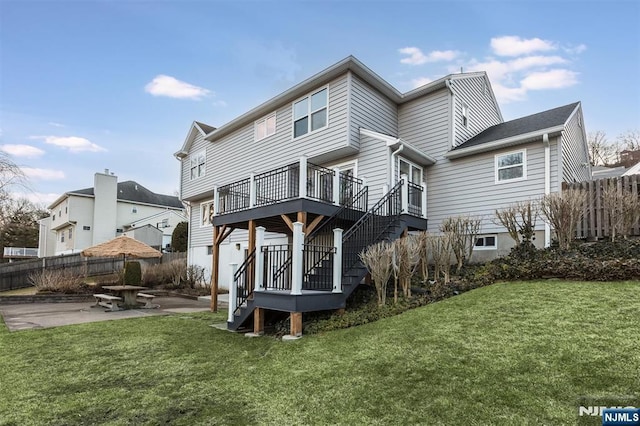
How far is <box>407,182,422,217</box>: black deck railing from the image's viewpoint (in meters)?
11.1

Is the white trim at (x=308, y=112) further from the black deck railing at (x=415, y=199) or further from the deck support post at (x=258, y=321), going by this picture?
the deck support post at (x=258, y=321)

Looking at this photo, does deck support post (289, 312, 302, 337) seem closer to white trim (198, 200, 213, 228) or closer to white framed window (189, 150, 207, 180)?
white trim (198, 200, 213, 228)

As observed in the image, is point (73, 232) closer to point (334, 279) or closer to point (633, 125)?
point (334, 279)

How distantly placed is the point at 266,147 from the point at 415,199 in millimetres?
6525

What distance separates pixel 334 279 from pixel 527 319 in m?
3.55

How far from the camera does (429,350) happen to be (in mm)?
4871

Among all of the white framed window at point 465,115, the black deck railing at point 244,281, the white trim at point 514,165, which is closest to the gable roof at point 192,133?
the black deck railing at point 244,281

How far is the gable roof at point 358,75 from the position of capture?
11.5 meters

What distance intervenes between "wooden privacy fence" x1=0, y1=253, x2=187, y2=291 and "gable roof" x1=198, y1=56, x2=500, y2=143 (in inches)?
453

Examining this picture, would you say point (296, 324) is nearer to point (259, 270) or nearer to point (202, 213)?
point (259, 270)

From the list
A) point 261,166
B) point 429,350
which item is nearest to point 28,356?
point 429,350

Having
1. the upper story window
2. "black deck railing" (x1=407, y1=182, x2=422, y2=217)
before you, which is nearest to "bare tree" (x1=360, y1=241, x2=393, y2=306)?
"black deck railing" (x1=407, y1=182, x2=422, y2=217)

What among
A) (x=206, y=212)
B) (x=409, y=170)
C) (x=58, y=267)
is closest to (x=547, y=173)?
(x=409, y=170)

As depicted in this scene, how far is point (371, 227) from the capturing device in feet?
29.8
